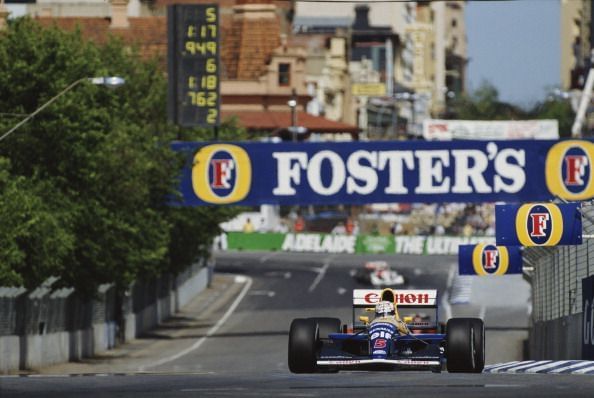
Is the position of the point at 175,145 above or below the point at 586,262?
above

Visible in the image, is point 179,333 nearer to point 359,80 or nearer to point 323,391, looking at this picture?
point 323,391

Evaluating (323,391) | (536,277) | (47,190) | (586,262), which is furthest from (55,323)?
(323,391)

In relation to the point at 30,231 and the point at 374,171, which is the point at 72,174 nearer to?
the point at 30,231

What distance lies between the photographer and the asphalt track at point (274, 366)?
76.3ft

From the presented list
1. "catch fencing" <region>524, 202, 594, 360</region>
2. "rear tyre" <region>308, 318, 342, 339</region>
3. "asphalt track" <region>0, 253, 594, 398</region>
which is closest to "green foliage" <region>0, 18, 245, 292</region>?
"asphalt track" <region>0, 253, 594, 398</region>

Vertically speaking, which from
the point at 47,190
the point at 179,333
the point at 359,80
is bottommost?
the point at 179,333

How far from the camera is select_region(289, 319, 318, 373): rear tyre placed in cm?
2722

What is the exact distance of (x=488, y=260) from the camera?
2063 inches

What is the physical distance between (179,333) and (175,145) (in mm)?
20726

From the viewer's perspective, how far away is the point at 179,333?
77.7 metres

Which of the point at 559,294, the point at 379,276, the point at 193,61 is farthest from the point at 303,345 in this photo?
the point at 379,276

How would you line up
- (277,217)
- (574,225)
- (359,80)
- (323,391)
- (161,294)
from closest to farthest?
(323,391) < (574,225) < (161,294) < (277,217) < (359,80)

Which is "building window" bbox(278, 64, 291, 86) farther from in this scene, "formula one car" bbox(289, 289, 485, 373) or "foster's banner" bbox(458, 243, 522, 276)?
"formula one car" bbox(289, 289, 485, 373)

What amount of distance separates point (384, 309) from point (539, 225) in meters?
8.26
